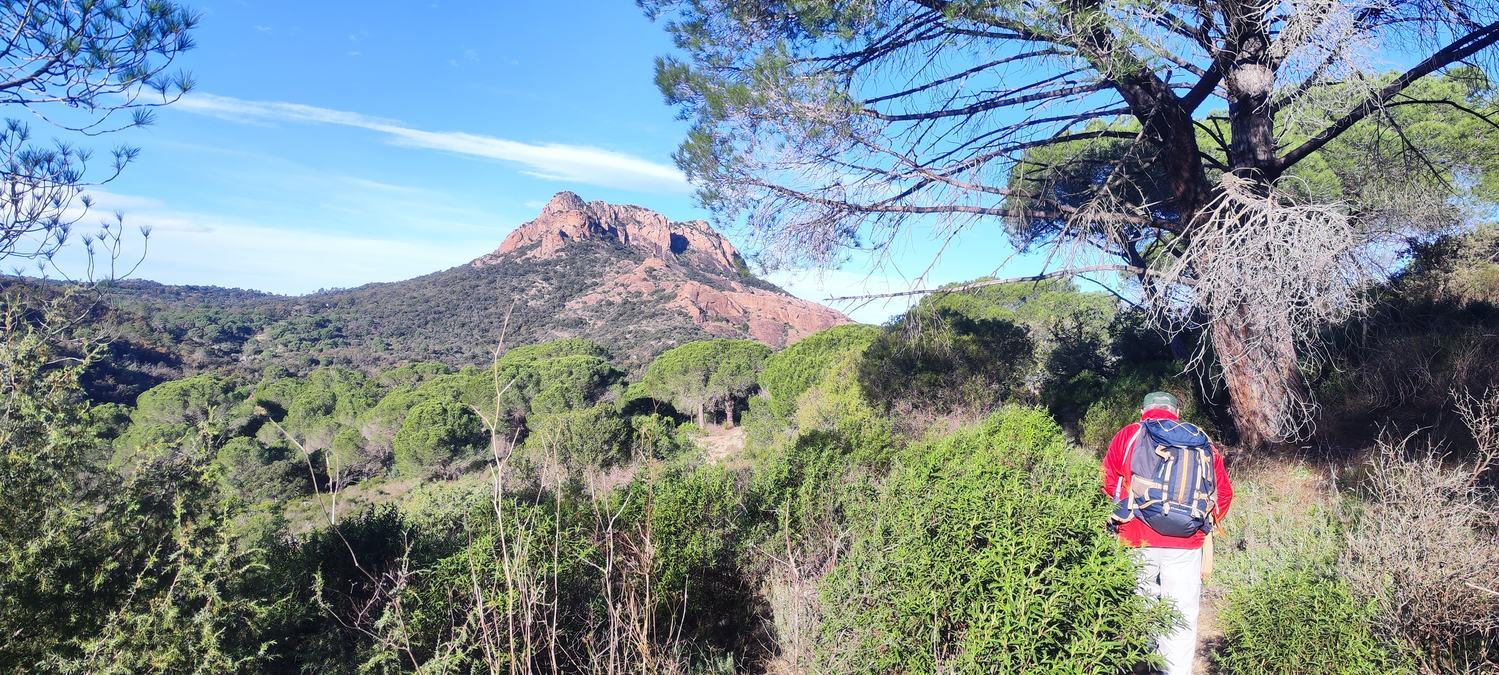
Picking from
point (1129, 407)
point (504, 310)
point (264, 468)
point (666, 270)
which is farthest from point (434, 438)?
point (666, 270)

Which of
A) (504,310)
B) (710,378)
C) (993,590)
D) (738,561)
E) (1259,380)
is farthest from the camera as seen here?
(504,310)

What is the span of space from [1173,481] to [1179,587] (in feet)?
1.56

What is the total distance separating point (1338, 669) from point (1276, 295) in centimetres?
267

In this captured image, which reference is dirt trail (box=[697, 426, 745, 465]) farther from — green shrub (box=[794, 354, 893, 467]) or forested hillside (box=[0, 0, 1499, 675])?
forested hillside (box=[0, 0, 1499, 675])

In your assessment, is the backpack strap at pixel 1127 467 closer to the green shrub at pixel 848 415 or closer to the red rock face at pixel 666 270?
the green shrub at pixel 848 415

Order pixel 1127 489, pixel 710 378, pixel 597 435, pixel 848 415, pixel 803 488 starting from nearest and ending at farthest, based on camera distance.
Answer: pixel 1127 489, pixel 803 488, pixel 848 415, pixel 597 435, pixel 710 378

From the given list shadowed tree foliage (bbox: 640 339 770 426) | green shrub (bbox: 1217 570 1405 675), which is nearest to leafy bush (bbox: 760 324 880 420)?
shadowed tree foliage (bbox: 640 339 770 426)

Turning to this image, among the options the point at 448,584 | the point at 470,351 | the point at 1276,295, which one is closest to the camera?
the point at 448,584

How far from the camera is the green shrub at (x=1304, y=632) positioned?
2.35 m

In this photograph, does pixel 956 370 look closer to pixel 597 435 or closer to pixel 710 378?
pixel 597 435

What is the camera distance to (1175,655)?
271 centimetres

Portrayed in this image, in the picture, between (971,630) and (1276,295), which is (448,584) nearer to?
(971,630)

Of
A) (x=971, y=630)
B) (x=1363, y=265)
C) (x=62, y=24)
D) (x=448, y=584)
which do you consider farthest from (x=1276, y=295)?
(x=62, y=24)

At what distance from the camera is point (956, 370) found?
439 inches
